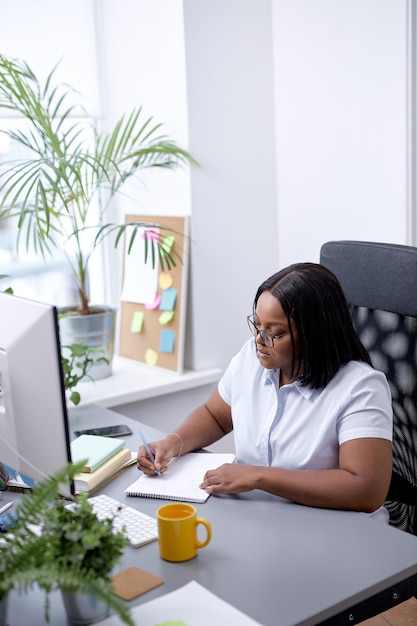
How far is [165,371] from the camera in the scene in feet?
9.95

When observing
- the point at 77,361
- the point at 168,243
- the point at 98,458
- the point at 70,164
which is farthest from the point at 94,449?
the point at 168,243

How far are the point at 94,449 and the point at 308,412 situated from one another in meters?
0.48

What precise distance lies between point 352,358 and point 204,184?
1.32 meters

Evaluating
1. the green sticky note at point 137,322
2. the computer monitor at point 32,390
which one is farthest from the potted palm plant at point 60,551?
the green sticky note at point 137,322

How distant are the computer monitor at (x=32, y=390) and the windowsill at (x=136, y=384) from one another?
1.24 m

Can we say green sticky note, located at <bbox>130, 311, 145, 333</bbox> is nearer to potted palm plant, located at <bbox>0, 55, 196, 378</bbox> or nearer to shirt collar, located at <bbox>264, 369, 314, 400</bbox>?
potted palm plant, located at <bbox>0, 55, 196, 378</bbox>

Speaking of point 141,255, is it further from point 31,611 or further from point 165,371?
point 31,611

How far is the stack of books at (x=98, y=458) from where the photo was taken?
1721 mm

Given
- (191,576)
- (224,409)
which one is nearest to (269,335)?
(224,409)

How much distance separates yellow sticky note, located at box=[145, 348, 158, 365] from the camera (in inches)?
121

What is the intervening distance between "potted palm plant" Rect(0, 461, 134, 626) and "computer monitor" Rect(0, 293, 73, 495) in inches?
7.9

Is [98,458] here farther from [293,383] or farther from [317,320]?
[317,320]

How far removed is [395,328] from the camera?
6.25 ft

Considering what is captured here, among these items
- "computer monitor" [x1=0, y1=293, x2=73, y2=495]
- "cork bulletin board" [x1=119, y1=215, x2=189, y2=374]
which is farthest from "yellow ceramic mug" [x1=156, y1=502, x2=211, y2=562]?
"cork bulletin board" [x1=119, y1=215, x2=189, y2=374]
